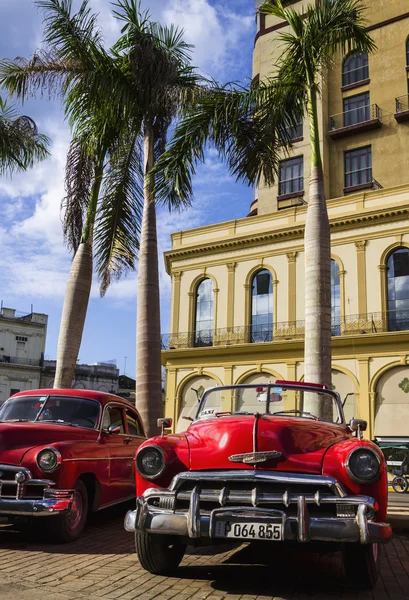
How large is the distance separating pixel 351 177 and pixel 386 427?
45.3 feet

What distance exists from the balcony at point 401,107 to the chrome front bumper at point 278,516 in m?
29.3

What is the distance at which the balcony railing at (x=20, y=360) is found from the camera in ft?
167

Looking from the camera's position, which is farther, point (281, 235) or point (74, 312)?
point (281, 235)

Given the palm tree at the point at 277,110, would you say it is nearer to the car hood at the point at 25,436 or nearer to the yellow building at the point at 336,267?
the car hood at the point at 25,436

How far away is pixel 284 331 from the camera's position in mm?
27094

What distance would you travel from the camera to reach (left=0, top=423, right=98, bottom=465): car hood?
6.07m

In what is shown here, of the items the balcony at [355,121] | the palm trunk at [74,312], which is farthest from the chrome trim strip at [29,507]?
the balcony at [355,121]

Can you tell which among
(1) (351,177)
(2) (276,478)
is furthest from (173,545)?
(1) (351,177)

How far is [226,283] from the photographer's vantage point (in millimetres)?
29625

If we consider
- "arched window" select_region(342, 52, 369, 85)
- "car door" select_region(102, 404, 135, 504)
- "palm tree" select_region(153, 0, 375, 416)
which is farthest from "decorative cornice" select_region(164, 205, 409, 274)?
"car door" select_region(102, 404, 135, 504)

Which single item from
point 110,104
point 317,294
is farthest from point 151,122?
point 317,294

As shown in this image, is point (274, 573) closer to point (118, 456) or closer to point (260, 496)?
point (260, 496)

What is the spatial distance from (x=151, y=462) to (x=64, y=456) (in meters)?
1.84

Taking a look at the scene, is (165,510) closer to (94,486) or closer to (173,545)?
(173,545)
